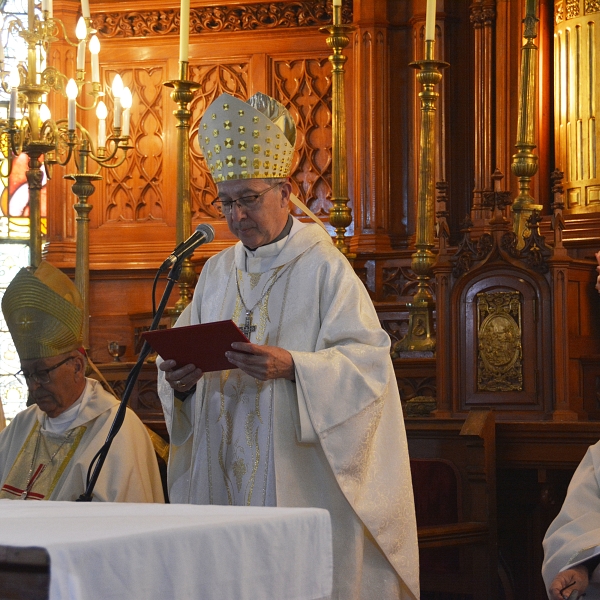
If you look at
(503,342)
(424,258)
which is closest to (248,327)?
(503,342)

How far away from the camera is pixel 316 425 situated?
355cm

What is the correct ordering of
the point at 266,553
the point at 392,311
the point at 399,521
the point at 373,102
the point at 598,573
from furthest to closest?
1. the point at 373,102
2. the point at 392,311
3. the point at 399,521
4. the point at 598,573
5. the point at 266,553

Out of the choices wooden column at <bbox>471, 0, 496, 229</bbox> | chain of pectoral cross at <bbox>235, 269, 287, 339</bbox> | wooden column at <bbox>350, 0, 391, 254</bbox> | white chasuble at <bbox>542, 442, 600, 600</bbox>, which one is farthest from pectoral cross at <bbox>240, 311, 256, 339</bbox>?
wooden column at <bbox>350, 0, 391, 254</bbox>

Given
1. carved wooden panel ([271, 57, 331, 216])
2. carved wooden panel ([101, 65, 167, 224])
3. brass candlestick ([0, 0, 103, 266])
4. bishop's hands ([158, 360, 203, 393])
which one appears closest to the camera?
bishop's hands ([158, 360, 203, 393])

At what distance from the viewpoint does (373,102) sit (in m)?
8.51

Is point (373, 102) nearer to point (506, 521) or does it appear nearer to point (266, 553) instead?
point (506, 521)

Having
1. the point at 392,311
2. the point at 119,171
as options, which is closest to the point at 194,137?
the point at 119,171

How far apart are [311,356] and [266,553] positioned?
1287mm

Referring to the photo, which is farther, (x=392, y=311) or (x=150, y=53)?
(x=150, y=53)

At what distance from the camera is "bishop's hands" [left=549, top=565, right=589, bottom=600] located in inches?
134

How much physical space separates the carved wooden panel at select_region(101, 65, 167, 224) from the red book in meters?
5.89

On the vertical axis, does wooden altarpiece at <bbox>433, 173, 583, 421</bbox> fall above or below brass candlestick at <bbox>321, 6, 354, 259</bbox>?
below

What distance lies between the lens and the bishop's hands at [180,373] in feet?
11.4

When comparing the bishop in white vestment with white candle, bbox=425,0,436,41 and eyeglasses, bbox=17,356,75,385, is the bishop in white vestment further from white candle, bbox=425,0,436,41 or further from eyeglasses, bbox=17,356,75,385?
white candle, bbox=425,0,436,41
